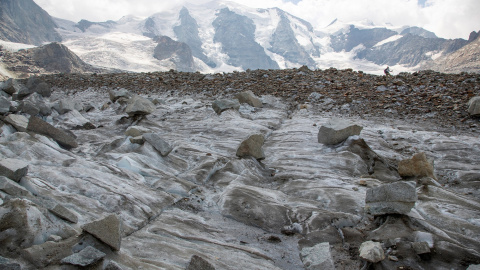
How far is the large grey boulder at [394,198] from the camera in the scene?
457 centimetres

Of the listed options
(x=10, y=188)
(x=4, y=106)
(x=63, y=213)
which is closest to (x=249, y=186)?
(x=63, y=213)

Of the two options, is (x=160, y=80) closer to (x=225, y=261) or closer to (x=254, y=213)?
(x=254, y=213)

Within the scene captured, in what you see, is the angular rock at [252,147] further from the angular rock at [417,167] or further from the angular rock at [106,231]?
the angular rock at [106,231]

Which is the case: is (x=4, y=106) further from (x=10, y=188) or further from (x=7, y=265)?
(x=7, y=265)

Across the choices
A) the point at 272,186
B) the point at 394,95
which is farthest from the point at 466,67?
the point at 272,186

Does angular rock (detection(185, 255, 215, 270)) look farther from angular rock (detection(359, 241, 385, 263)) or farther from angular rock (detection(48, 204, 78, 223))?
angular rock (detection(359, 241, 385, 263))

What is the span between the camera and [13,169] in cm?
455

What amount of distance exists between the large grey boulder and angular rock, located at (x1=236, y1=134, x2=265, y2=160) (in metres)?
3.47

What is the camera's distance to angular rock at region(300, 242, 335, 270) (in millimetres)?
4012

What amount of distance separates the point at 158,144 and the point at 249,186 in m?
2.67

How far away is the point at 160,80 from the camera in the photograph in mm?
17672

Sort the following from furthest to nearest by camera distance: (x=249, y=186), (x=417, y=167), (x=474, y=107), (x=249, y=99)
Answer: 1. (x=249, y=99)
2. (x=474, y=107)
3. (x=417, y=167)
4. (x=249, y=186)

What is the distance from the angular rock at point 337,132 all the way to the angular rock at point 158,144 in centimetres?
406

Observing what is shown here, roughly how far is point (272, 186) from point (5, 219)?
4695mm
